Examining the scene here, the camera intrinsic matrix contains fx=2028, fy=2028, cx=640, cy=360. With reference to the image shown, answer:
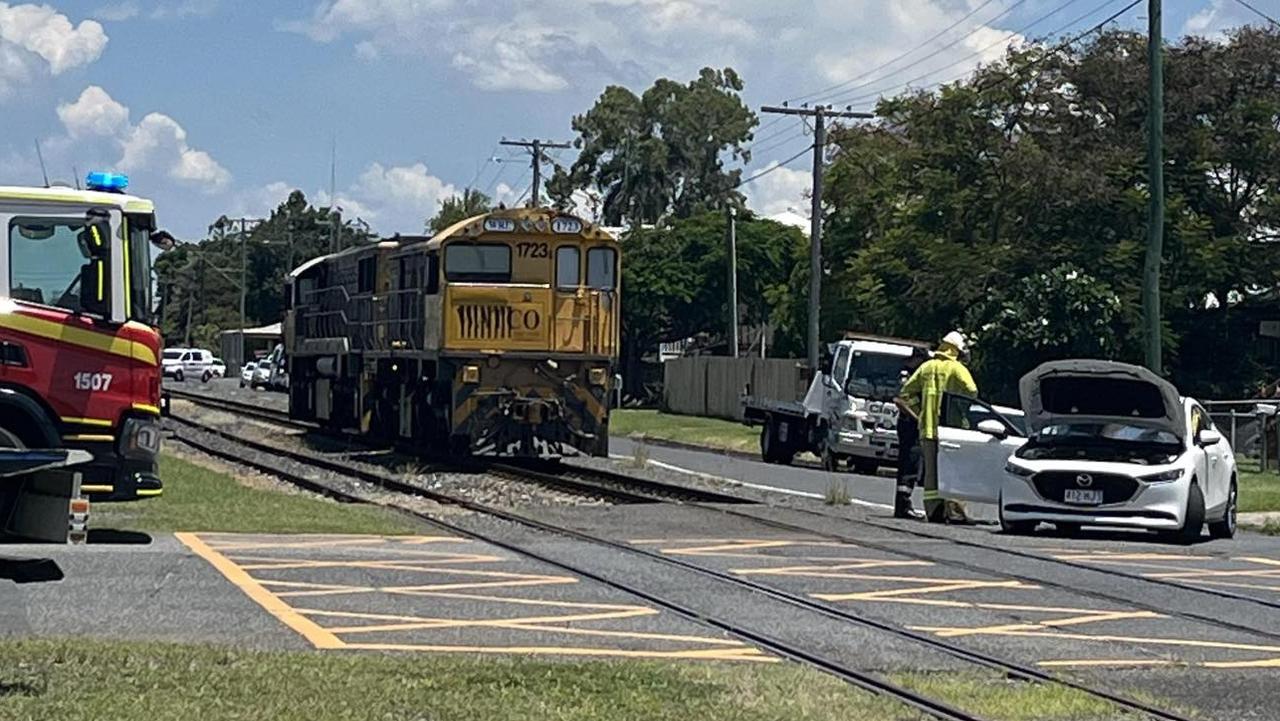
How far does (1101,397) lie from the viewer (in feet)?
66.1

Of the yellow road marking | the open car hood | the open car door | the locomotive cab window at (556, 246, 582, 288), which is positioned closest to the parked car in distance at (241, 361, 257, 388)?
the locomotive cab window at (556, 246, 582, 288)

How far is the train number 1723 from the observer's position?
30.2 metres

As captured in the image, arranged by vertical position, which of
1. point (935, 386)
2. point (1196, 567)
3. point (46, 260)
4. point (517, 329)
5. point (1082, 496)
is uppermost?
point (46, 260)

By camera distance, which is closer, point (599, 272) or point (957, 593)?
point (957, 593)

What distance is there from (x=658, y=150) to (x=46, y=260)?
7263 cm

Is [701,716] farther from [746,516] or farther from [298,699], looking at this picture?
[746,516]

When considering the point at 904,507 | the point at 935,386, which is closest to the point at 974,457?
the point at 935,386

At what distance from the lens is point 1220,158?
44906 millimetres

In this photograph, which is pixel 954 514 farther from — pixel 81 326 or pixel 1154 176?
pixel 1154 176

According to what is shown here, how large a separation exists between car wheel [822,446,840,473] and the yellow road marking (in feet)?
58.2

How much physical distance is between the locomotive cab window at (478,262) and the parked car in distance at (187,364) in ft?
205

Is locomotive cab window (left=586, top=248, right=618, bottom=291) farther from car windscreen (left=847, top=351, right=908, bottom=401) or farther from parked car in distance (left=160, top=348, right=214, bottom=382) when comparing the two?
parked car in distance (left=160, top=348, right=214, bottom=382)

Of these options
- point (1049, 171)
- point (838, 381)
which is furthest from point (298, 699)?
point (1049, 171)

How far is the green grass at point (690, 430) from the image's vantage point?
4634 centimetres
